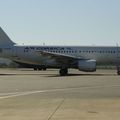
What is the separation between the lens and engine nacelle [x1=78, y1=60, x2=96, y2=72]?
1741 inches

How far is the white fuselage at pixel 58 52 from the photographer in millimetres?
47500

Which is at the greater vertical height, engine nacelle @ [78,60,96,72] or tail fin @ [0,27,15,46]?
tail fin @ [0,27,15,46]

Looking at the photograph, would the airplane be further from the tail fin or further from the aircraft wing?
the aircraft wing

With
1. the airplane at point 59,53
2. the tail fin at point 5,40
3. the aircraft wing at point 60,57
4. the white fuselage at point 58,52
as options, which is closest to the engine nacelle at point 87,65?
the aircraft wing at point 60,57

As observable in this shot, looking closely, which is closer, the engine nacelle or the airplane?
the engine nacelle

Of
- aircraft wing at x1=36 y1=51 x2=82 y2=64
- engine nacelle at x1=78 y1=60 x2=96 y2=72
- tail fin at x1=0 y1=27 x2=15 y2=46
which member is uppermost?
tail fin at x1=0 y1=27 x2=15 y2=46

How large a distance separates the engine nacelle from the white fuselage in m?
2.53

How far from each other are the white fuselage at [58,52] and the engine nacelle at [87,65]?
253 centimetres

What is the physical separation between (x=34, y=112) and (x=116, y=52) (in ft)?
116

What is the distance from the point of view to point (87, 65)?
44469 mm

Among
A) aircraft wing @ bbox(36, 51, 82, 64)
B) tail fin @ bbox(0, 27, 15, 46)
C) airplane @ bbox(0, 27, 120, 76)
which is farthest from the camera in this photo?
tail fin @ bbox(0, 27, 15, 46)

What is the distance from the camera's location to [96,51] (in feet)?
156

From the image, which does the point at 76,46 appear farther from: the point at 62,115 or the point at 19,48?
the point at 62,115

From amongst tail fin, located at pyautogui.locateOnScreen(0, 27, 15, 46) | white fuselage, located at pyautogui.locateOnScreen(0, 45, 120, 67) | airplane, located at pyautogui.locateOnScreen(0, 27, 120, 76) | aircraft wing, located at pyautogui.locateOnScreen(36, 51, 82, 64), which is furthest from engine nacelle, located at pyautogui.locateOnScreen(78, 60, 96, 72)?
tail fin, located at pyautogui.locateOnScreen(0, 27, 15, 46)
